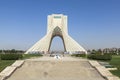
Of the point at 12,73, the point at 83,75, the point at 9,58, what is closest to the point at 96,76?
the point at 83,75

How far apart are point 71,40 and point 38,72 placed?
40.2m

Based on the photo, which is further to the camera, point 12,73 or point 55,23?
point 55,23

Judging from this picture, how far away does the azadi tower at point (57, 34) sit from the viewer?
169ft

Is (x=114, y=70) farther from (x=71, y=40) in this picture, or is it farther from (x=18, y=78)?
(x=71, y=40)

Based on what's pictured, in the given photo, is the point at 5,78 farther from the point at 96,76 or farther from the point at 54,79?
the point at 96,76

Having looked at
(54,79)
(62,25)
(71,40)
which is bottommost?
(54,79)

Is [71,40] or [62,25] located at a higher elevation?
[62,25]

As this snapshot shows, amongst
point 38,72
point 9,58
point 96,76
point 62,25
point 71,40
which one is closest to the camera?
point 96,76

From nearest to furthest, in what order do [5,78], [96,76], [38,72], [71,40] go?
[5,78]
[96,76]
[38,72]
[71,40]

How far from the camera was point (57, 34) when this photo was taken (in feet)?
194

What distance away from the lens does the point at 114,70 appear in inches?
516

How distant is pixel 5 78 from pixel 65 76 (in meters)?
2.72

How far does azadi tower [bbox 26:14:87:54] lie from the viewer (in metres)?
51.4

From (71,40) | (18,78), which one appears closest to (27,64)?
(18,78)
